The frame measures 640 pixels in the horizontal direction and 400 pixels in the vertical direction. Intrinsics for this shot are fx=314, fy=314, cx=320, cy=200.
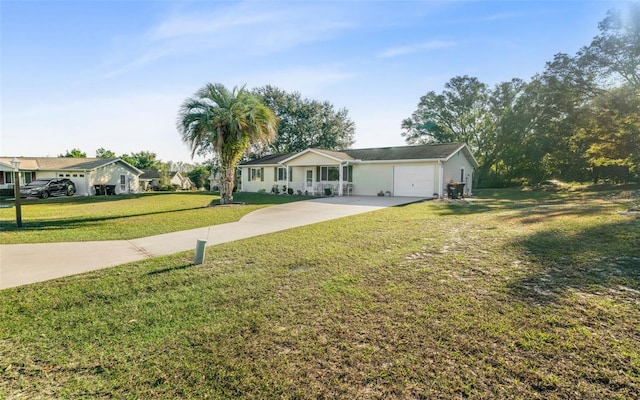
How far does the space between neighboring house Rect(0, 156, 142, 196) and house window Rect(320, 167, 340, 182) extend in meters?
21.6

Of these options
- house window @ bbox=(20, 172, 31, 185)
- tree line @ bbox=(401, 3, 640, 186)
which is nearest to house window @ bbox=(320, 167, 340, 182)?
tree line @ bbox=(401, 3, 640, 186)

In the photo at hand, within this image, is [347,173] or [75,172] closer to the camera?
[347,173]

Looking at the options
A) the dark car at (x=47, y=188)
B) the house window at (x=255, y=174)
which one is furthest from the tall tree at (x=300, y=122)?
the dark car at (x=47, y=188)

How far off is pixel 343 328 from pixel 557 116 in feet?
108

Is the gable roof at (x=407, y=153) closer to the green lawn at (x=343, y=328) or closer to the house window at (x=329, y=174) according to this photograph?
the house window at (x=329, y=174)

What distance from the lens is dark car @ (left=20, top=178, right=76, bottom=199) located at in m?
25.2

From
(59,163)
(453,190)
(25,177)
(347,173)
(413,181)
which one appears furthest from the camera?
(59,163)

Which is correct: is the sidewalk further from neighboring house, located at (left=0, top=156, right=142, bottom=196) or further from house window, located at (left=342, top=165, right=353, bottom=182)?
neighboring house, located at (left=0, top=156, right=142, bottom=196)

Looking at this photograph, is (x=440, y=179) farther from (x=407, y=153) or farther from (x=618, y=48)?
(x=618, y=48)

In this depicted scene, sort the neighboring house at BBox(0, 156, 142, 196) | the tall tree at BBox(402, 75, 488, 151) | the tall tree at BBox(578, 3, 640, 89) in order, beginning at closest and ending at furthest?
1. the tall tree at BBox(578, 3, 640, 89)
2. the neighboring house at BBox(0, 156, 142, 196)
3. the tall tree at BBox(402, 75, 488, 151)

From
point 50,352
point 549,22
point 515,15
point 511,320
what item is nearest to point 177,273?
point 50,352

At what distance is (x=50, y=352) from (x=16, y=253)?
17.3ft

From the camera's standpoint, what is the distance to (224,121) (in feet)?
52.8

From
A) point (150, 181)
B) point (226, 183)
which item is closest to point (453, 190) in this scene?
point (226, 183)
